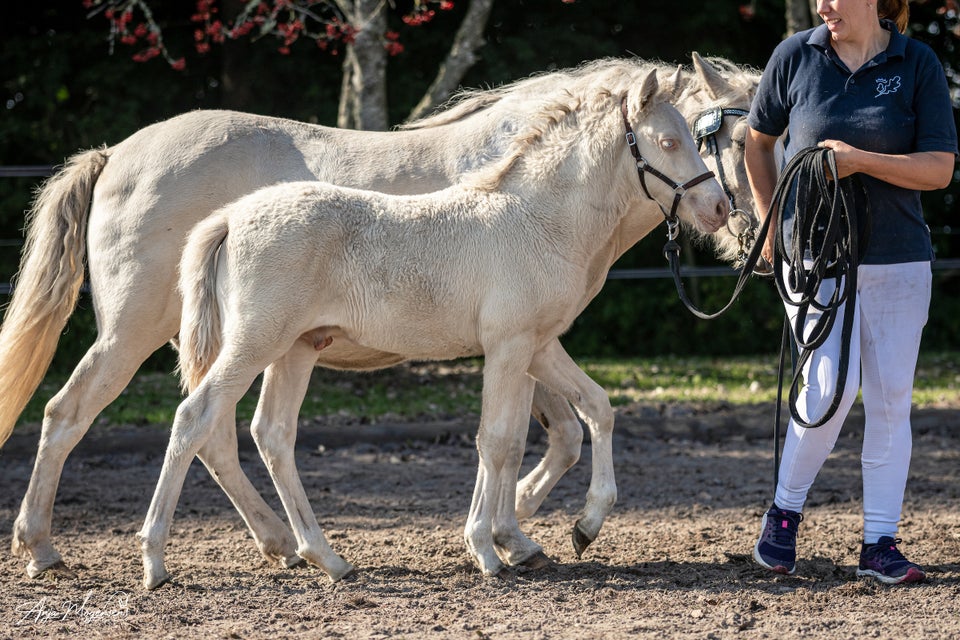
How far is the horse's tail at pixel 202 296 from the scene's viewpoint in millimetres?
4594

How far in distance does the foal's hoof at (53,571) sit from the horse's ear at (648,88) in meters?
3.09

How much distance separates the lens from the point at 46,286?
5.48 meters

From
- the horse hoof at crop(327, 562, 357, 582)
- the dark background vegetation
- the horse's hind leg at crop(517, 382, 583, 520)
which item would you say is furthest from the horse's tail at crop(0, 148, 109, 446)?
the dark background vegetation

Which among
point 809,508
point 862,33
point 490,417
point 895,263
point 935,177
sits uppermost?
point 862,33

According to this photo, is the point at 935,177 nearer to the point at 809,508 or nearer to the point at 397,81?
the point at 809,508

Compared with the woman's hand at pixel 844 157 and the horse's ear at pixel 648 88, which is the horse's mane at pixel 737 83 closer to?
the horse's ear at pixel 648 88

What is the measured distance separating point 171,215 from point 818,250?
2.91 metres

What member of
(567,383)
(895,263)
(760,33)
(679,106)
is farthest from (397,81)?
(895,263)

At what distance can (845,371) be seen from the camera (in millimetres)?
4258

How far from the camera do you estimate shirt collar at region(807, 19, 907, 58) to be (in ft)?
13.9

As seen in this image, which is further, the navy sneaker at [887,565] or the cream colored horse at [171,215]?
the cream colored horse at [171,215]

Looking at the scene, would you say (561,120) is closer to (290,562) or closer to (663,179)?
(663,179)

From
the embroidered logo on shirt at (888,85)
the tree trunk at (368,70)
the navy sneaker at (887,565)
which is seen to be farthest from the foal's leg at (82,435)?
the tree trunk at (368,70)

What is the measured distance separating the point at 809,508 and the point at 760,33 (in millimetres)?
8916
